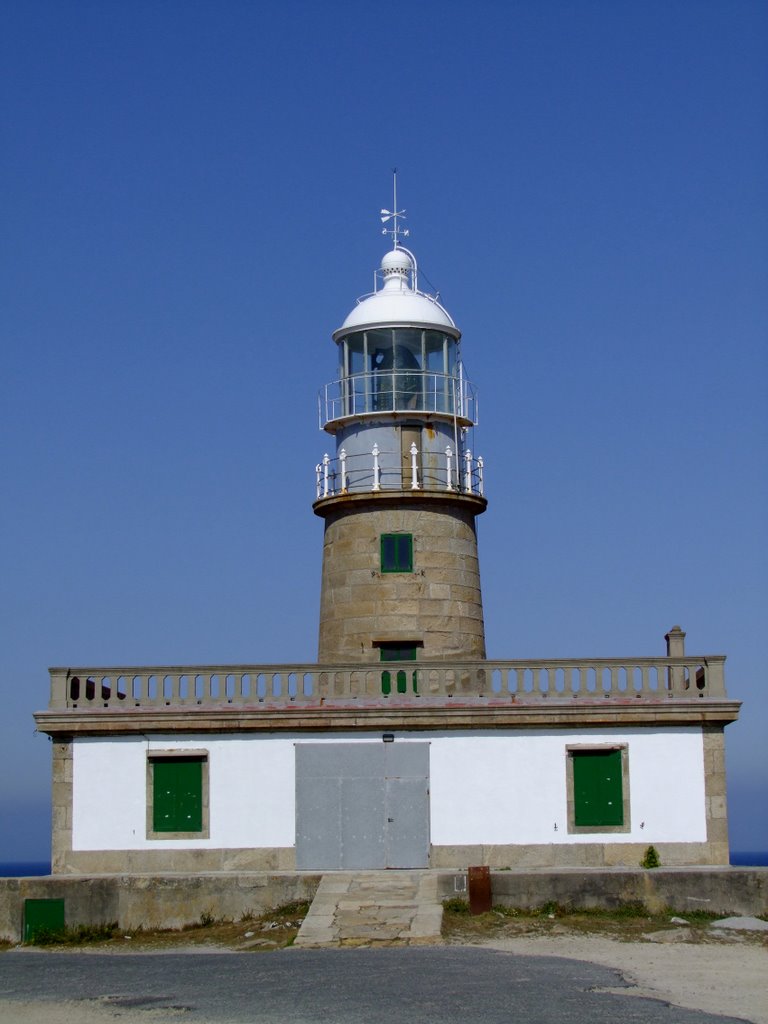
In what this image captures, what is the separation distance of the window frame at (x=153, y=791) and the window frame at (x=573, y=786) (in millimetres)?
5350

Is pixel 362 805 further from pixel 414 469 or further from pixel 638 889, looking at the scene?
pixel 414 469

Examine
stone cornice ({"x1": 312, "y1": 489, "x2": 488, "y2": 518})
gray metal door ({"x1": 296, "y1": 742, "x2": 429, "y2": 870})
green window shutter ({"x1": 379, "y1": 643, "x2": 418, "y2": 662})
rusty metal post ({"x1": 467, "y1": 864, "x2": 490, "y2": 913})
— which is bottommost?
rusty metal post ({"x1": 467, "y1": 864, "x2": 490, "y2": 913})

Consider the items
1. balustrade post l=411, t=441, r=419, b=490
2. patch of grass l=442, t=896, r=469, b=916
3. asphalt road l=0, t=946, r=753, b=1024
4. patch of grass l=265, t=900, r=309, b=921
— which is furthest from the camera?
balustrade post l=411, t=441, r=419, b=490

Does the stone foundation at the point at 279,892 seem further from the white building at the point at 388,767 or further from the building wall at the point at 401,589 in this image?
the building wall at the point at 401,589

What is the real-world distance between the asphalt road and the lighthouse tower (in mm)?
8448

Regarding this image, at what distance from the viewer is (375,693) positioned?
24703 mm

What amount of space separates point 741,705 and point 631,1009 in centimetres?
934

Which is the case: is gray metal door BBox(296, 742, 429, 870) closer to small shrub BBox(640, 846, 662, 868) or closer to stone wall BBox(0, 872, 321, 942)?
stone wall BBox(0, 872, 321, 942)

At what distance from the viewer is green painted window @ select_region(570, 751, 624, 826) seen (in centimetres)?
2402

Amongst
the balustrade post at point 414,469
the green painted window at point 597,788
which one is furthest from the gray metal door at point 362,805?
the balustrade post at point 414,469

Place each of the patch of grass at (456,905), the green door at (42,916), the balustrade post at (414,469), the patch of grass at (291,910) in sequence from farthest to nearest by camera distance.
→ the balustrade post at (414,469) < the green door at (42,916) < the patch of grass at (291,910) < the patch of grass at (456,905)

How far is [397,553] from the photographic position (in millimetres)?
27234

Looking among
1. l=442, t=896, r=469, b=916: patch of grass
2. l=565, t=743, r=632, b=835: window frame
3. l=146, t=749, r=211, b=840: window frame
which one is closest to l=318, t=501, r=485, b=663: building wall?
l=565, t=743, r=632, b=835: window frame

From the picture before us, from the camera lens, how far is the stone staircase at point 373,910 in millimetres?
19797
